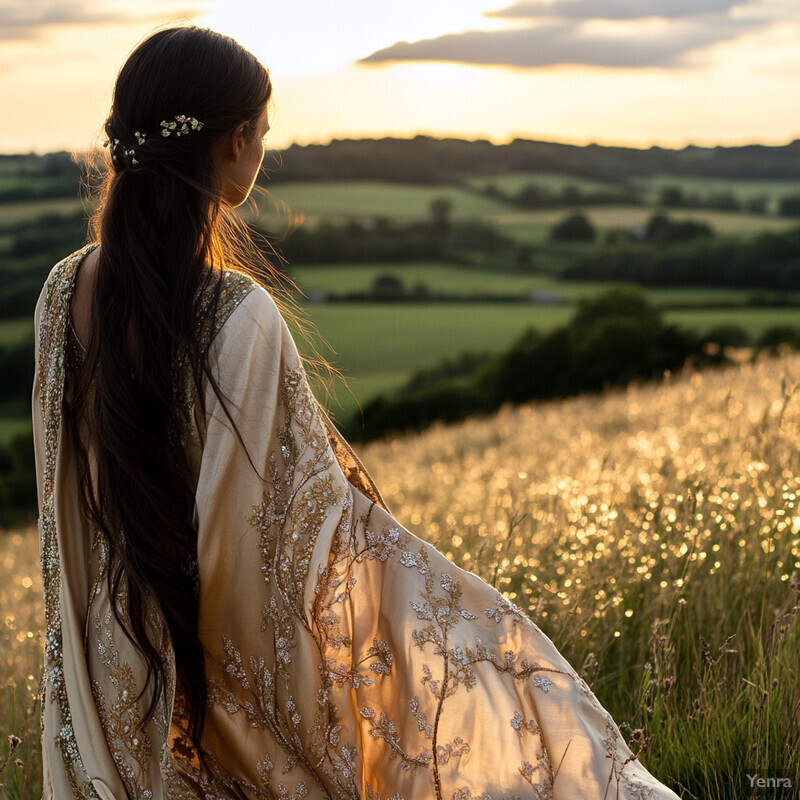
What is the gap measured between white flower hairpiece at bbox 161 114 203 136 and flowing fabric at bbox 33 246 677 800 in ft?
1.16

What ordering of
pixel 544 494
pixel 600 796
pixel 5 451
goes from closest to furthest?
pixel 600 796
pixel 544 494
pixel 5 451

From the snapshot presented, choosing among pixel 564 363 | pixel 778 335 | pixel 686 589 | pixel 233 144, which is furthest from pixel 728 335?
pixel 233 144

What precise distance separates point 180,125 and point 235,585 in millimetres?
1072

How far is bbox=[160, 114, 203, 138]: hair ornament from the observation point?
1902 mm

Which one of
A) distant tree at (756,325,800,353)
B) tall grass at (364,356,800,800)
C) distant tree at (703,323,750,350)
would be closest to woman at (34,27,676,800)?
tall grass at (364,356,800,800)

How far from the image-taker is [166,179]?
1.96 m

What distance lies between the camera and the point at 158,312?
1.86 meters

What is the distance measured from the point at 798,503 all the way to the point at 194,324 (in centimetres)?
251

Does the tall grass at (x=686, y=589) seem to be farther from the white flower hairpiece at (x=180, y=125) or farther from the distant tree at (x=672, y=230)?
the distant tree at (x=672, y=230)

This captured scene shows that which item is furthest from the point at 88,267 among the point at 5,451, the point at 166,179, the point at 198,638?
the point at 5,451

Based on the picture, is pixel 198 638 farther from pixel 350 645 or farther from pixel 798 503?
pixel 798 503

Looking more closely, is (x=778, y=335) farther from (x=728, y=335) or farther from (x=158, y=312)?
(x=158, y=312)

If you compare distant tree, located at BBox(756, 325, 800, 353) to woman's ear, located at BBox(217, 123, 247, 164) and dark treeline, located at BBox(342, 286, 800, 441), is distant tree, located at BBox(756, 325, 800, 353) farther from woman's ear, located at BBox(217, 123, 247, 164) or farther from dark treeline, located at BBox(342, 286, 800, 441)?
woman's ear, located at BBox(217, 123, 247, 164)

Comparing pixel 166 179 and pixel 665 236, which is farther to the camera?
pixel 665 236
